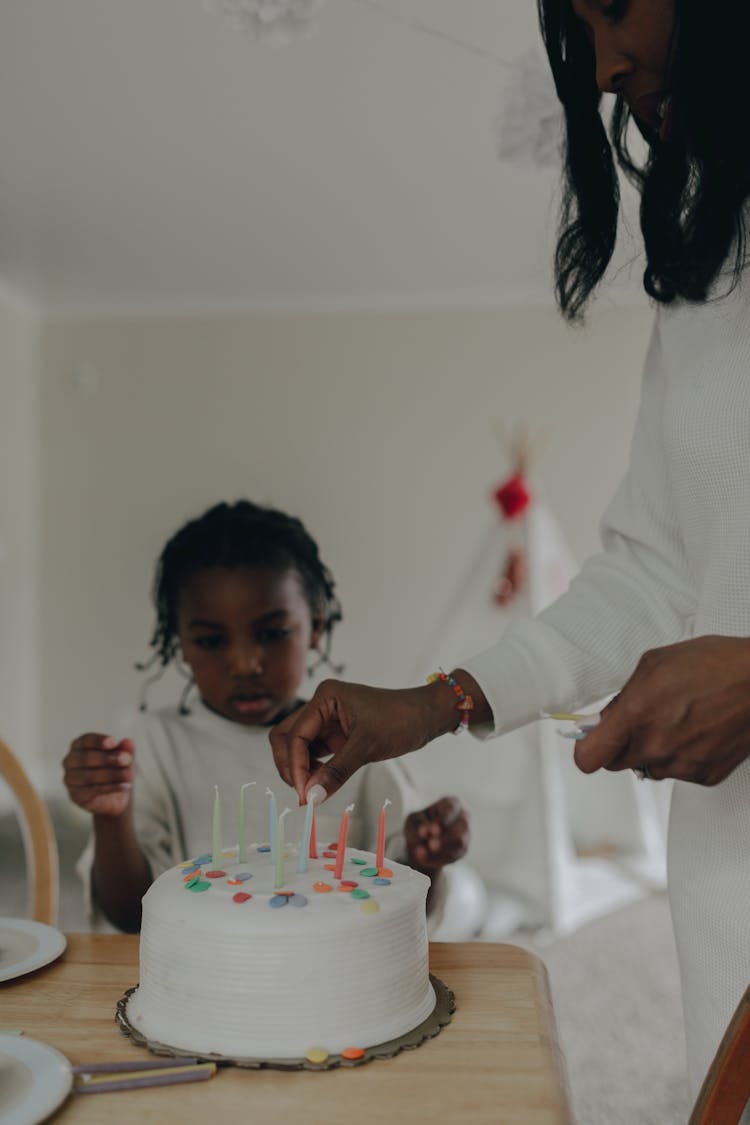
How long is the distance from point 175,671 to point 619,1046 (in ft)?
4.79

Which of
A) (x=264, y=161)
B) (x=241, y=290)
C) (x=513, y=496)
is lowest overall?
(x=513, y=496)

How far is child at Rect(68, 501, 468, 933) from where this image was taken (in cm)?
102

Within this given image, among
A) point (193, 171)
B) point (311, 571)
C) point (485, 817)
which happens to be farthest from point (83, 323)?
point (485, 817)

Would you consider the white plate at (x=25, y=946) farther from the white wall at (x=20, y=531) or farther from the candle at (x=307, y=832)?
the white wall at (x=20, y=531)

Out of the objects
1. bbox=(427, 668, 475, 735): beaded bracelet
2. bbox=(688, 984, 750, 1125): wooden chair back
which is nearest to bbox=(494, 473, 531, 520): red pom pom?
bbox=(427, 668, 475, 735): beaded bracelet

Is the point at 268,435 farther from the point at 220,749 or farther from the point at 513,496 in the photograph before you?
the point at 513,496

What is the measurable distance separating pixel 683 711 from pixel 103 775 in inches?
25.6

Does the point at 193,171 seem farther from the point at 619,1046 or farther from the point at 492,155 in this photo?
the point at 619,1046

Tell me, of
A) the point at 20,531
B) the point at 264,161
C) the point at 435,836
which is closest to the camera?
the point at 435,836

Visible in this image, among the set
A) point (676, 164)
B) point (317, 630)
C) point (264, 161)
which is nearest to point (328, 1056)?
point (317, 630)

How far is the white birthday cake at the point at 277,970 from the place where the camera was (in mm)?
630

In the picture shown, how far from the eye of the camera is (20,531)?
1236 mm

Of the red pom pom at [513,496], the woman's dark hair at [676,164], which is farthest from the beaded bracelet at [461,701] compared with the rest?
the red pom pom at [513,496]

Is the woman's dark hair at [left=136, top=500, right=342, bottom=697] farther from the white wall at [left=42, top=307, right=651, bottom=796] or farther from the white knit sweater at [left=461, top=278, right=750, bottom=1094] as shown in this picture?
the white knit sweater at [left=461, top=278, right=750, bottom=1094]
